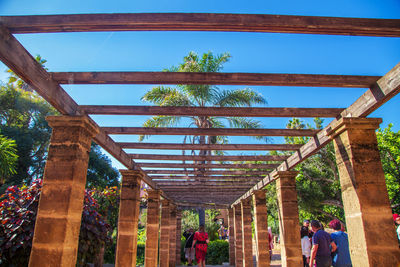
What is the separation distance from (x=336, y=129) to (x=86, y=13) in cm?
366

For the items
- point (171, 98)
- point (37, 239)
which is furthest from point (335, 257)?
point (171, 98)

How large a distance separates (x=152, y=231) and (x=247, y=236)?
473 cm

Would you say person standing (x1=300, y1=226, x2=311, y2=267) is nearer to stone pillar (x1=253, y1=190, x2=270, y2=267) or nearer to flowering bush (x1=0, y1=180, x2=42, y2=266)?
stone pillar (x1=253, y1=190, x2=270, y2=267)

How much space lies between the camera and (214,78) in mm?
3498

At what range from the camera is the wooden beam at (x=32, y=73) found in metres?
2.68

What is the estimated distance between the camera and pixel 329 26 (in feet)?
9.23

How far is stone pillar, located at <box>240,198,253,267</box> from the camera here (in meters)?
11.8

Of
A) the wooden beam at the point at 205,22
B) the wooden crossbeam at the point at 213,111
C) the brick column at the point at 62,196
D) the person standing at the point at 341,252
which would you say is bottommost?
the person standing at the point at 341,252

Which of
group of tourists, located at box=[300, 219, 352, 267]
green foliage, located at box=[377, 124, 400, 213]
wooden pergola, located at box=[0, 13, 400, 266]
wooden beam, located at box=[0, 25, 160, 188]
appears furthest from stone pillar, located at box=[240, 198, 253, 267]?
wooden beam, located at box=[0, 25, 160, 188]

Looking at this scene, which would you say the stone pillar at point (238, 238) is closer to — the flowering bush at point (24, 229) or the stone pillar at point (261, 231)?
the stone pillar at point (261, 231)

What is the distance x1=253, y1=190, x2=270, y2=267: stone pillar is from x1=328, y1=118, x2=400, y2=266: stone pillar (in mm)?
5450

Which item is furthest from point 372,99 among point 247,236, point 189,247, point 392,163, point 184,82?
point 189,247

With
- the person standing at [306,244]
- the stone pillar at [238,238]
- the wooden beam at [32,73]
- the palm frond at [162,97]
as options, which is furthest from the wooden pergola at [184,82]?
the stone pillar at [238,238]

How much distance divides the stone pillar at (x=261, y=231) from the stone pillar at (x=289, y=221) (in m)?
2.55
